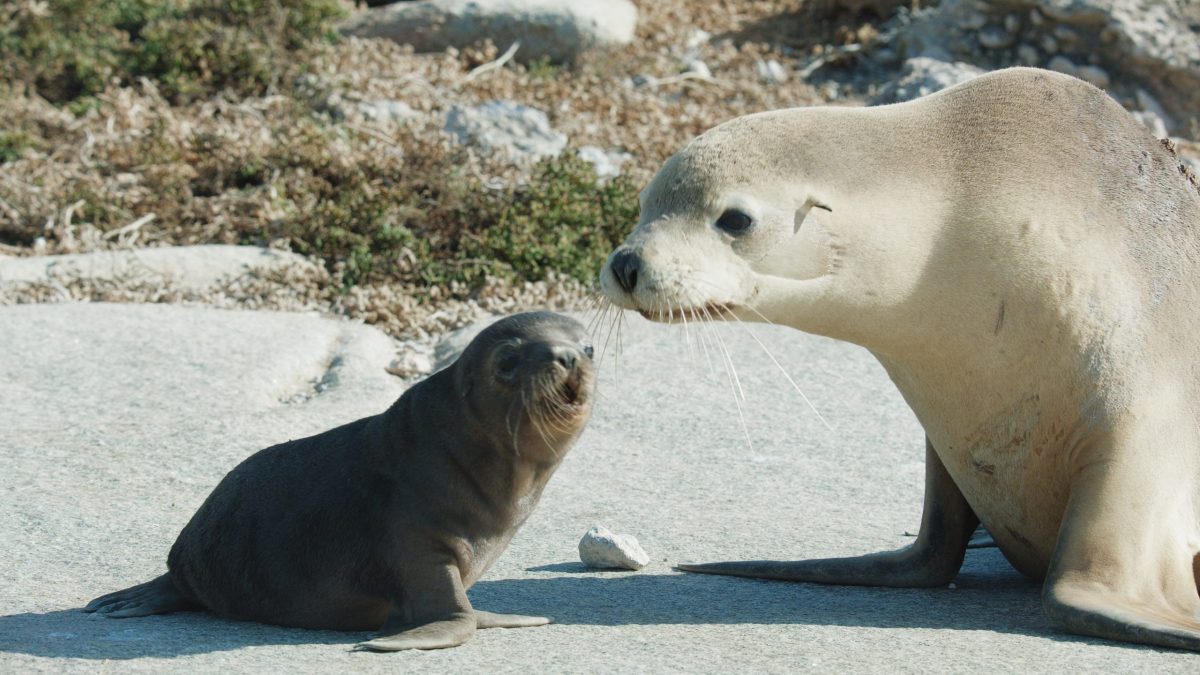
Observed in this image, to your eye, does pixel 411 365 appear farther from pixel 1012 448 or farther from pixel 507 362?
pixel 1012 448

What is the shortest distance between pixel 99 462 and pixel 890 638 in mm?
3600

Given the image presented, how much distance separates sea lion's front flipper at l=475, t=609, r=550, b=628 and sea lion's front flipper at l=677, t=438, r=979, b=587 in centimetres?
108

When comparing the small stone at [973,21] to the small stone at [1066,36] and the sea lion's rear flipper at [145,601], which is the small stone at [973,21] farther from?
the sea lion's rear flipper at [145,601]

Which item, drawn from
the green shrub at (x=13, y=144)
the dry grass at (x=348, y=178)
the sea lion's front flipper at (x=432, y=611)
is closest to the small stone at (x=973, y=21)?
the dry grass at (x=348, y=178)

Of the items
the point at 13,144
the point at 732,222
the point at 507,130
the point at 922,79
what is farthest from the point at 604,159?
the point at 732,222

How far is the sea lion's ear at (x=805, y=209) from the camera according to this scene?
4812mm

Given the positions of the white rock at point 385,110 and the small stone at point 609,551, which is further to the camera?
the white rock at point 385,110

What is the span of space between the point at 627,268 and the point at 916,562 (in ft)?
5.61

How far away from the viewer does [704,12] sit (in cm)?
1678

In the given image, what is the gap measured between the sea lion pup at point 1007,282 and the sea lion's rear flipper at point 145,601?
169cm

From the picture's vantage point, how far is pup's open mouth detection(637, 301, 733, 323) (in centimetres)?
462

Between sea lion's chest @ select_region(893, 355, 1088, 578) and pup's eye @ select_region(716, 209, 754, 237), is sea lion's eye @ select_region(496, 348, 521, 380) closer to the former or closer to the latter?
pup's eye @ select_region(716, 209, 754, 237)

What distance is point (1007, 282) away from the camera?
4957 millimetres

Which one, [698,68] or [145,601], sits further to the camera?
[698,68]
